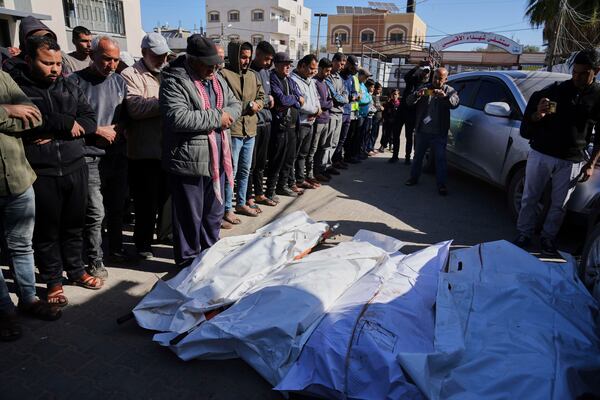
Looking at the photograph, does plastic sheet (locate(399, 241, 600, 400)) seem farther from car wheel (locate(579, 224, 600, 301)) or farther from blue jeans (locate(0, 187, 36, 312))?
blue jeans (locate(0, 187, 36, 312))

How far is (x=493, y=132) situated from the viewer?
577cm

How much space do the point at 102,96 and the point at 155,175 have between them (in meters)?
0.85

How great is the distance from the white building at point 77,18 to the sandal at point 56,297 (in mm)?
13176

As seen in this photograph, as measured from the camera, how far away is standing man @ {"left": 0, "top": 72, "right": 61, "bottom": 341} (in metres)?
2.59

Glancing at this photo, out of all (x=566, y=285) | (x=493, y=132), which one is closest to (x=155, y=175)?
(x=566, y=285)

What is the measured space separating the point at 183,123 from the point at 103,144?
734mm

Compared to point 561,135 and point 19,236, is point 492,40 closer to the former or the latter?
point 561,135

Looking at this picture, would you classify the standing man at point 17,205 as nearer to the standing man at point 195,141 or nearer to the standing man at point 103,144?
the standing man at point 103,144

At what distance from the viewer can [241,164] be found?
17.4 ft

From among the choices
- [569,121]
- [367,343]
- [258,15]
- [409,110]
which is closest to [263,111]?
→ [569,121]

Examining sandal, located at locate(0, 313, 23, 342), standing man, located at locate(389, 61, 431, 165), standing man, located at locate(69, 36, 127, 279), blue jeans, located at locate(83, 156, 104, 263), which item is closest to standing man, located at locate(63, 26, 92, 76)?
standing man, located at locate(69, 36, 127, 279)

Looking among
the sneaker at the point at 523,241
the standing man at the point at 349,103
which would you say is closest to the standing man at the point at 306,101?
the standing man at the point at 349,103

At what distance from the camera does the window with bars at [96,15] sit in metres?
17.1

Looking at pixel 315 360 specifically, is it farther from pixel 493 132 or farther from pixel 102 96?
pixel 493 132
